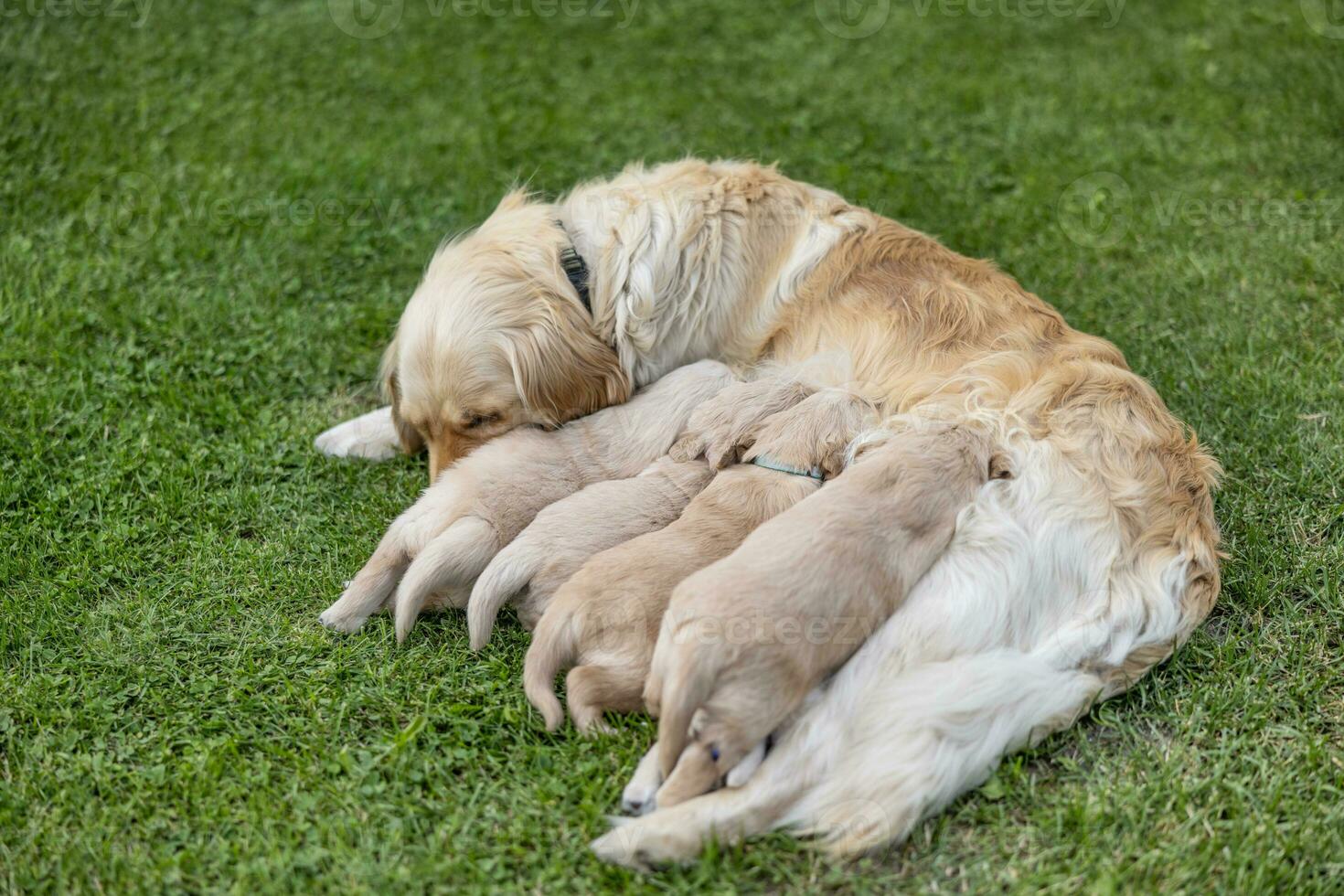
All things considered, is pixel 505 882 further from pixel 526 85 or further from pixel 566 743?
pixel 526 85

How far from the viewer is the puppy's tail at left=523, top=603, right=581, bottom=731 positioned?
299cm

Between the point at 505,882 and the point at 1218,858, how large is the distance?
1627mm

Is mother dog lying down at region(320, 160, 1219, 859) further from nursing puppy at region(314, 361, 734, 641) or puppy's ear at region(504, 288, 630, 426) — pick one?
nursing puppy at region(314, 361, 734, 641)

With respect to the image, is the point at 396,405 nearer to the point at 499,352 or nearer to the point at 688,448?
the point at 499,352

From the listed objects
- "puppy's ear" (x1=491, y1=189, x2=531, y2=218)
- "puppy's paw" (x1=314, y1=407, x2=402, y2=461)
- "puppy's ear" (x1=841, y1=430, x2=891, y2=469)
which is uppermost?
"puppy's ear" (x1=491, y1=189, x2=531, y2=218)

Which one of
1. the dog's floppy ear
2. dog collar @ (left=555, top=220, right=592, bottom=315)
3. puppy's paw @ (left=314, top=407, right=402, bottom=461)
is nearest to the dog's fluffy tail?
dog collar @ (left=555, top=220, right=592, bottom=315)

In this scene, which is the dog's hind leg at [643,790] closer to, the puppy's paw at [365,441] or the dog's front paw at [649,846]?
the dog's front paw at [649,846]

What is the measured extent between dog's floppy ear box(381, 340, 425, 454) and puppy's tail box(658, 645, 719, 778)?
1.77m

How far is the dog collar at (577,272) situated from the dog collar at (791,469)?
924mm

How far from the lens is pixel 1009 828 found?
283 cm

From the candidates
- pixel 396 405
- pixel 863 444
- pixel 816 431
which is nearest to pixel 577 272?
A: pixel 396 405

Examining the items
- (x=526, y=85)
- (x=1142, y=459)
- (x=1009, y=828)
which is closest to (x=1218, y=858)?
(x=1009, y=828)

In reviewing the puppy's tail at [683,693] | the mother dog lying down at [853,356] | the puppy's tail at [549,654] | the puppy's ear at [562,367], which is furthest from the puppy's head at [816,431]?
the puppy's tail at [683,693]

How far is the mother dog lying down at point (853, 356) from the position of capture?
305 cm
